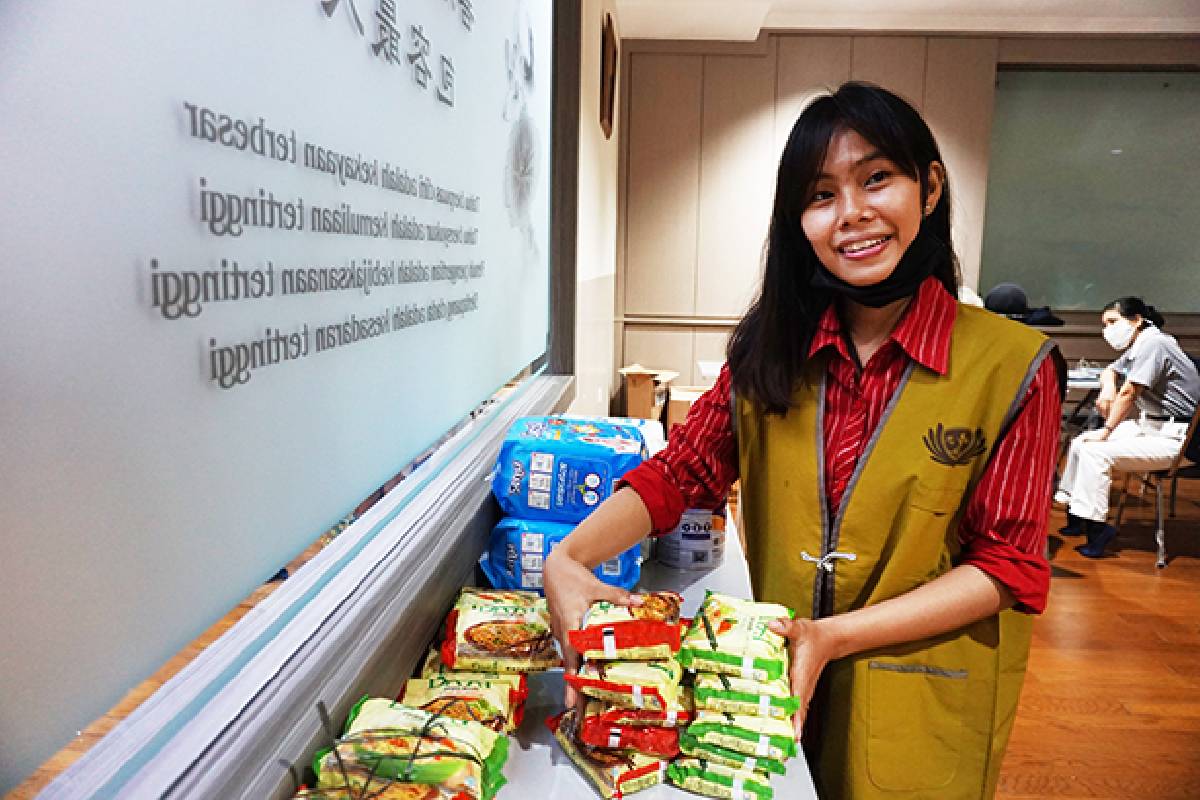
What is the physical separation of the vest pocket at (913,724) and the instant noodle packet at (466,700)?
554mm

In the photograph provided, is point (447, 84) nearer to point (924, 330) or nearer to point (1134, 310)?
point (924, 330)

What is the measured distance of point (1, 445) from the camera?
55 centimetres

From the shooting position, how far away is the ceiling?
5977 mm

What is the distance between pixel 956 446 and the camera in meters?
1.23

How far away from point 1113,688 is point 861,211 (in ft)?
9.47

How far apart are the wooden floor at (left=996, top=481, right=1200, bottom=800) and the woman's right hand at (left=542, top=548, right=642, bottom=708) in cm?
203

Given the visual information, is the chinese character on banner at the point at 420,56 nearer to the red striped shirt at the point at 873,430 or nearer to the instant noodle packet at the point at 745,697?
the red striped shirt at the point at 873,430

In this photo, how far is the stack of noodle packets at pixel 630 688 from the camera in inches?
40.1

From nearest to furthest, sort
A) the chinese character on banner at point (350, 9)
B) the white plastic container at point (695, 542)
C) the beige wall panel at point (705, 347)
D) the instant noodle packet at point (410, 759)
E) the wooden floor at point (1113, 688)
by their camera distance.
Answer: the instant noodle packet at point (410, 759) < the chinese character on banner at point (350, 9) < the white plastic container at point (695, 542) < the wooden floor at point (1113, 688) < the beige wall panel at point (705, 347)

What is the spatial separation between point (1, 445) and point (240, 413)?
0.29m

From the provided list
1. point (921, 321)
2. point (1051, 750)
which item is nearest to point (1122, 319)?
point (1051, 750)

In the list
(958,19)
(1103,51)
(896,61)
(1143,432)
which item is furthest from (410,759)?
(1103,51)

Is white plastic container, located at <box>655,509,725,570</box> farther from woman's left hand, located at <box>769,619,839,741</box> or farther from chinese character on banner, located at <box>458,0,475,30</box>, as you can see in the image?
chinese character on banner, located at <box>458,0,475,30</box>

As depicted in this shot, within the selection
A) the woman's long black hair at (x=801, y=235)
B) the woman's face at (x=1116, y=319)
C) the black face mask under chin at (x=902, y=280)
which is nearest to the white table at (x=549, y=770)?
the woman's long black hair at (x=801, y=235)
